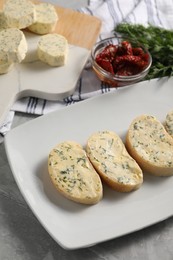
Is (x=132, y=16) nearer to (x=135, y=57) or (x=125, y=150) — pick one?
(x=135, y=57)

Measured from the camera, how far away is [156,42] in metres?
3.04

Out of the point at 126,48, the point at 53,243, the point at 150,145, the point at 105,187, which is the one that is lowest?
the point at 53,243

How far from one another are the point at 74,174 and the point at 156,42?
3.78 ft

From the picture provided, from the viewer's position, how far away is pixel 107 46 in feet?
9.76

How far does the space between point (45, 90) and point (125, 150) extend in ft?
2.04

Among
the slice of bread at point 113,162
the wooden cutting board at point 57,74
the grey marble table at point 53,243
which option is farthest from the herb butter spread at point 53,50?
the grey marble table at point 53,243

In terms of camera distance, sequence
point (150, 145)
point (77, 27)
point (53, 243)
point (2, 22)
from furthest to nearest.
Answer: point (77, 27), point (2, 22), point (150, 145), point (53, 243)

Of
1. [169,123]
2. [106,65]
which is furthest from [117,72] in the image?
[169,123]

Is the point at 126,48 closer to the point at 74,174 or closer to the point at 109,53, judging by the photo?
the point at 109,53

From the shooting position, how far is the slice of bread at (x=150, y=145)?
2365mm

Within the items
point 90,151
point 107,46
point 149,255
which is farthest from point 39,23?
point 149,255

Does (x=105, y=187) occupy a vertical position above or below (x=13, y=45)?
below

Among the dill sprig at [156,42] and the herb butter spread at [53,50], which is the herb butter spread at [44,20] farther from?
the dill sprig at [156,42]

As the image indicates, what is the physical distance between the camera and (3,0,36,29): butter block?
116 inches
